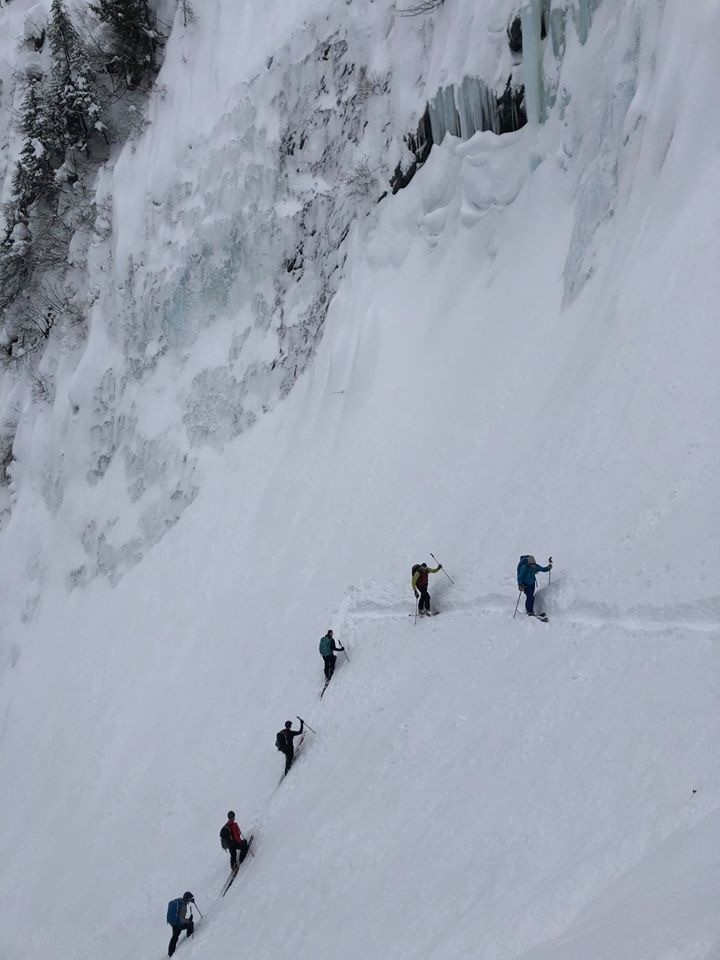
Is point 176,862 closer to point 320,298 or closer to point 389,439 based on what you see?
A: point 389,439

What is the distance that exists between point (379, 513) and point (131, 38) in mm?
22282

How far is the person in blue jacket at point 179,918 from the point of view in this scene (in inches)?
462

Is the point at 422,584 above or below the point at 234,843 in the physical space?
above

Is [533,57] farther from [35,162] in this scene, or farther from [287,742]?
[35,162]

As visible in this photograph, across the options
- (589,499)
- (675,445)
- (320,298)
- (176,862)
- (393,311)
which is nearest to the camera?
(675,445)

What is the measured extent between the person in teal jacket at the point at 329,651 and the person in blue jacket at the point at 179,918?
4.05 meters

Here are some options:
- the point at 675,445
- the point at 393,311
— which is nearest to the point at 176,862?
the point at 675,445

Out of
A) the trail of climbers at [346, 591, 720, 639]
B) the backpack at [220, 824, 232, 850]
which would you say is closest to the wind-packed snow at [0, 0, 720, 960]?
the trail of climbers at [346, 591, 720, 639]

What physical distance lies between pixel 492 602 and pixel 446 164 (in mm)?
10687

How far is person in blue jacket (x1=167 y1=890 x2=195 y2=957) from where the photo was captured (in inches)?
462

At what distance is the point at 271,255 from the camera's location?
21969 mm

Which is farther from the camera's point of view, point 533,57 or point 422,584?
point 533,57

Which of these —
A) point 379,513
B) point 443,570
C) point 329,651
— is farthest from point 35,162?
point 443,570

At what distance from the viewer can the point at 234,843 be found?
1193cm
